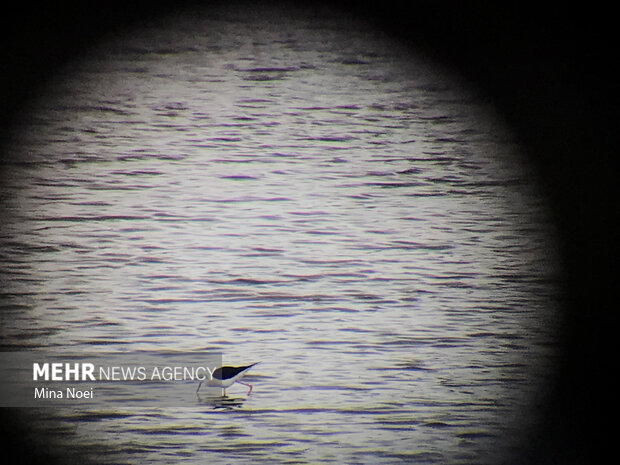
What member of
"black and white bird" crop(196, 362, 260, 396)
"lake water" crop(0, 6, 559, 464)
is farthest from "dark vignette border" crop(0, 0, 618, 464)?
"black and white bird" crop(196, 362, 260, 396)

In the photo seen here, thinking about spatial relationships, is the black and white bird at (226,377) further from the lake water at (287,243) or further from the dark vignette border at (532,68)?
the dark vignette border at (532,68)

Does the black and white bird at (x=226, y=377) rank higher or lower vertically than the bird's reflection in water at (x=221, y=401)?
higher

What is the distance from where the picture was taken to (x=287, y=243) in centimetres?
165

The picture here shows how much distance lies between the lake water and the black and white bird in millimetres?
25

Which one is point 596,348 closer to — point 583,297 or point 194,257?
point 583,297

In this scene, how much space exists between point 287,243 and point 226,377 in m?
0.39

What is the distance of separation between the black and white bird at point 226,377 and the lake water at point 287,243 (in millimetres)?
25

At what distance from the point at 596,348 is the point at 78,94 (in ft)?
4.16

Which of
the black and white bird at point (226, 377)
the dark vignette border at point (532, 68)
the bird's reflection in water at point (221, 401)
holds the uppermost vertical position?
the dark vignette border at point (532, 68)

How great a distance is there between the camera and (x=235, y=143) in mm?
1869

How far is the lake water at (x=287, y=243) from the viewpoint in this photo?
1.29 meters

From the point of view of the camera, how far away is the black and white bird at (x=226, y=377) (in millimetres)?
1335

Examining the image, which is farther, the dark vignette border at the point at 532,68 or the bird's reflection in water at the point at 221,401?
the dark vignette border at the point at 532,68

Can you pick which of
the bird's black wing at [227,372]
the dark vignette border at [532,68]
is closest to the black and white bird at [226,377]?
the bird's black wing at [227,372]
